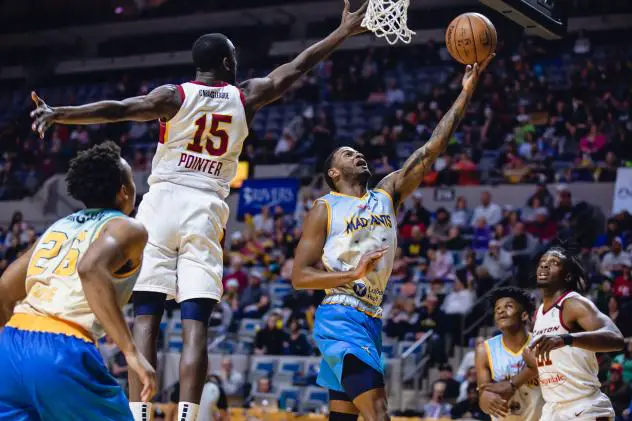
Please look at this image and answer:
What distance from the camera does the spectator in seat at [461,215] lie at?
54.0ft

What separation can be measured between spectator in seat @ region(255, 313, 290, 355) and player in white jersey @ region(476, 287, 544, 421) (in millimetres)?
7127

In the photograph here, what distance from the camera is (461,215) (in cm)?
1655

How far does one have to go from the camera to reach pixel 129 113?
5410 millimetres

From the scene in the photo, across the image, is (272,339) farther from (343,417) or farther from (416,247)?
(343,417)

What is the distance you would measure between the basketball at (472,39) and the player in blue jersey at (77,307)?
129 inches

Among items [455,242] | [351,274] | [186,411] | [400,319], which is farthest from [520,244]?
[186,411]

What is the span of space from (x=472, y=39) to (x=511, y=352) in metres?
2.36

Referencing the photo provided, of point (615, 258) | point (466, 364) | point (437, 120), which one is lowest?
point (466, 364)

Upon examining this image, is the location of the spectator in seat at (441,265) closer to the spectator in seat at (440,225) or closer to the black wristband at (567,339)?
the spectator in seat at (440,225)

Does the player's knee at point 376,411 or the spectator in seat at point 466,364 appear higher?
the player's knee at point 376,411

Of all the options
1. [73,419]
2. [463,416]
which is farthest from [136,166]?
[73,419]

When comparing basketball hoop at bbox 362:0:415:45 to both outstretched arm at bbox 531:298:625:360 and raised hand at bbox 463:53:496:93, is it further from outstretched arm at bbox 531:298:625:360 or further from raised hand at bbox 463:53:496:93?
outstretched arm at bbox 531:298:625:360

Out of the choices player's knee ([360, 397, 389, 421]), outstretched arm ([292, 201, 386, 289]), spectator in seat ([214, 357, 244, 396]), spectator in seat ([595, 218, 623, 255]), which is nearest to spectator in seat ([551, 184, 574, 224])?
spectator in seat ([595, 218, 623, 255])

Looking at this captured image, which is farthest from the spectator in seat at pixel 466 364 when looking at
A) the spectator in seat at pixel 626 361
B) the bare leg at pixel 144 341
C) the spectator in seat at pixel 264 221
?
the bare leg at pixel 144 341
